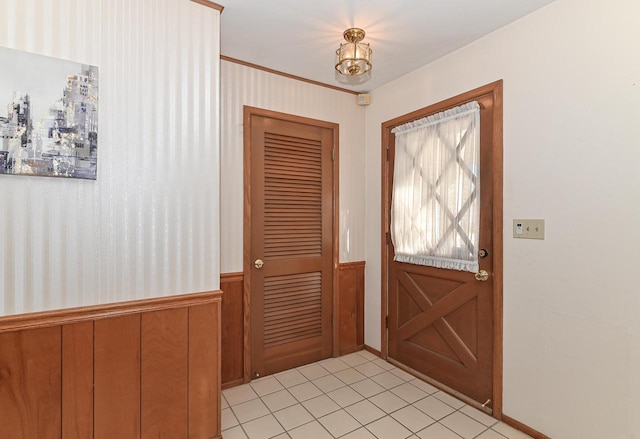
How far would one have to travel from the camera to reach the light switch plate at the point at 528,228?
1867 mm

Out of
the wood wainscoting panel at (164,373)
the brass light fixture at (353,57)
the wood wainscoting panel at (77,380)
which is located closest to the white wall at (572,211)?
the brass light fixture at (353,57)

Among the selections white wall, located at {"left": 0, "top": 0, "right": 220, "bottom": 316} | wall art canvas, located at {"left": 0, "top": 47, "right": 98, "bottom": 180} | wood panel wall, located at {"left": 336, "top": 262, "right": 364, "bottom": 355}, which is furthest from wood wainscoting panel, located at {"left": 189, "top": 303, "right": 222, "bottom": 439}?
wood panel wall, located at {"left": 336, "top": 262, "right": 364, "bottom": 355}

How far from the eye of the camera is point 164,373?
1682 millimetres

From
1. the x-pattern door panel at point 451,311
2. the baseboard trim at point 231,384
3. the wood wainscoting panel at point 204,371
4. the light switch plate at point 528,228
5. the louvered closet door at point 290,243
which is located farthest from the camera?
the louvered closet door at point 290,243

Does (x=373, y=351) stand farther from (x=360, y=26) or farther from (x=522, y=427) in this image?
(x=360, y=26)

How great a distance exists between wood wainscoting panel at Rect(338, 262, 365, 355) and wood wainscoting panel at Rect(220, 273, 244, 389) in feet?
3.19

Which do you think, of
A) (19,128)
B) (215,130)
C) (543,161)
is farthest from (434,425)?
(19,128)

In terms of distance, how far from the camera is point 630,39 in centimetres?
154

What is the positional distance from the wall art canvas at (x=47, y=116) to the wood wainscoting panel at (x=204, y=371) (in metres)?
0.92

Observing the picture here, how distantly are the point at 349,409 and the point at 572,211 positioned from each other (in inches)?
72.5

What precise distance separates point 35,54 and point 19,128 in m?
0.34

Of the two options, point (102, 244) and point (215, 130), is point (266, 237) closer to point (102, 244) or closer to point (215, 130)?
point (215, 130)

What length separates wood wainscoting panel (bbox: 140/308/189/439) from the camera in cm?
163

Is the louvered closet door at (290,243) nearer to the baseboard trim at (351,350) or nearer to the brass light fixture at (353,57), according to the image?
the baseboard trim at (351,350)
